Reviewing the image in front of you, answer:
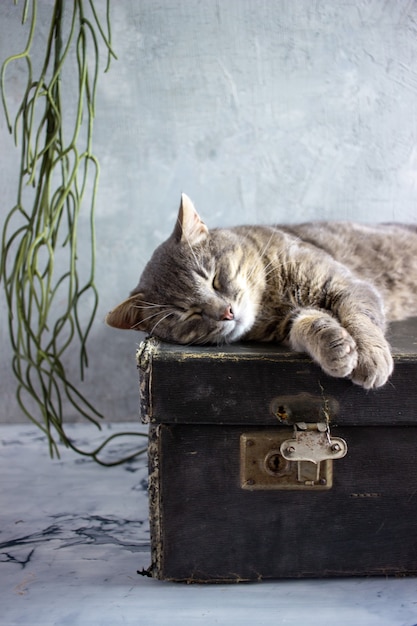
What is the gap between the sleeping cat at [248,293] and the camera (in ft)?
4.01

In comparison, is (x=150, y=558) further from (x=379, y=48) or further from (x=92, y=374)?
(x=379, y=48)

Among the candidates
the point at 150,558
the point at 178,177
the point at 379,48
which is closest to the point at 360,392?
the point at 150,558

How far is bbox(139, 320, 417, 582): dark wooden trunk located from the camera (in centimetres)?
107

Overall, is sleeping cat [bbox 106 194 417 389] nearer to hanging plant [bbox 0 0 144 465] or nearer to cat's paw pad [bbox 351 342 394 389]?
cat's paw pad [bbox 351 342 394 389]

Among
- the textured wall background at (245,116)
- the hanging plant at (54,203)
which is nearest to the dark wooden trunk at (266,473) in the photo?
the hanging plant at (54,203)

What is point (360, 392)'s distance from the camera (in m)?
1.07

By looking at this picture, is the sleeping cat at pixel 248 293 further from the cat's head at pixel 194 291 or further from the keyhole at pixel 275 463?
the keyhole at pixel 275 463

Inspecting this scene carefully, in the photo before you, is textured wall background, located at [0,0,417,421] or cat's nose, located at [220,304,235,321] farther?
textured wall background, located at [0,0,417,421]

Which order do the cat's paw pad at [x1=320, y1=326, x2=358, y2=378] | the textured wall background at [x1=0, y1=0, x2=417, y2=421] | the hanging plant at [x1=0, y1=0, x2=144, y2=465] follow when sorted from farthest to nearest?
the textured wall background at [x1=0, y1=0, x2=417, y2=421] < the hanging plant at [x1=0, y1=0, x2=144, y2=465] < the cat's paw pad at [x1=320, y1=326, x2=358, y2=378]

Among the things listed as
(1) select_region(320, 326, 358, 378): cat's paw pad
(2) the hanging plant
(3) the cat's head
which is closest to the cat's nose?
(3) the cat's head

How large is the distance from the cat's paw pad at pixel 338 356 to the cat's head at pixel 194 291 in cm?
24

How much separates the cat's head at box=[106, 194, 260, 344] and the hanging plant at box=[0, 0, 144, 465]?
0.39 m

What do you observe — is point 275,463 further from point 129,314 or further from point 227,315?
point 129,314

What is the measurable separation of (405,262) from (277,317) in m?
0.47
